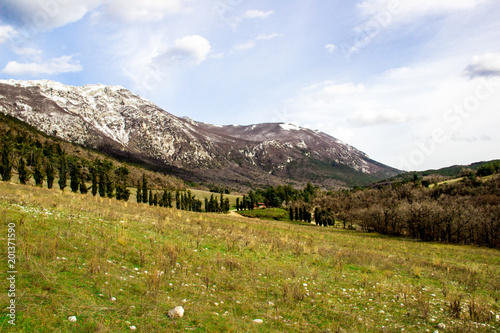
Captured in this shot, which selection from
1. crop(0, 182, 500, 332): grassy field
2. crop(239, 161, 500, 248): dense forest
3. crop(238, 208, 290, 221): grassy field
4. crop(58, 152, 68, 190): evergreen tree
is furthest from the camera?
crop(238, 208, 290, 221): grassy field

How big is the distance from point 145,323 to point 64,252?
4578 mm

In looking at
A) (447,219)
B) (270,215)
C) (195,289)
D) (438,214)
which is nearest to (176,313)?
(195,289)

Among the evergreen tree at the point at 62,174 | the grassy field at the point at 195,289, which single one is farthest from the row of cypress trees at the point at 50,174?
the grassy field at the point at 195,289

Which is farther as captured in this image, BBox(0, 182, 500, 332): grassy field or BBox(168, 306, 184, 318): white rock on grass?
BBox(168, 306, 184, 318): white rock on grass

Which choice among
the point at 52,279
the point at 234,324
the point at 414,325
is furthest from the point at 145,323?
the point at 414,325

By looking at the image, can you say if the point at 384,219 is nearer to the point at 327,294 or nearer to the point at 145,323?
the point at 327,294

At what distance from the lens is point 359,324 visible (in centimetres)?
777

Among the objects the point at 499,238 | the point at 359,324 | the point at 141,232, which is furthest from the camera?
the point at 499,238

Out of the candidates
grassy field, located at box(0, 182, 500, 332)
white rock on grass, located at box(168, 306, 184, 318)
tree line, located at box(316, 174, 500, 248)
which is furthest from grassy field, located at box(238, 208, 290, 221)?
white rock on grass, located at box(168, 306, 184, 318)

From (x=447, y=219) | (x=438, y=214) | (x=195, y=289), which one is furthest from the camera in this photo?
(x=438, y=214)

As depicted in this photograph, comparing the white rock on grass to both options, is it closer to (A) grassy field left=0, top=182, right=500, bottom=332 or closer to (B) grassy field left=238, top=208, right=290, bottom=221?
(A) grassy field left=0, top=182, right=500, bottom=332

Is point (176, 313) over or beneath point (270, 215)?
over

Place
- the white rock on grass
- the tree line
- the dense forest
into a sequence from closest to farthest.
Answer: the white rock on grass, the tree line, the dense forest

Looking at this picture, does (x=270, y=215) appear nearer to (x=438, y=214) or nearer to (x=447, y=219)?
(x=438, y=214)
